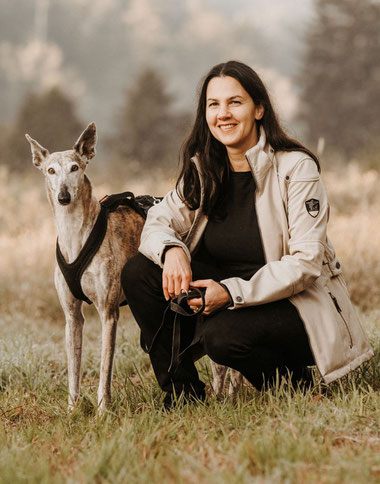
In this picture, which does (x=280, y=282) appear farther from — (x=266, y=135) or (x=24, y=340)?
(x=24, y=340)

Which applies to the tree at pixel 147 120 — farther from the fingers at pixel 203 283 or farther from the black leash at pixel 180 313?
the fingers at pixel 203 283

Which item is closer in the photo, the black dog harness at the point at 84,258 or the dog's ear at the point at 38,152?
the black dog harness at the point at 84,258

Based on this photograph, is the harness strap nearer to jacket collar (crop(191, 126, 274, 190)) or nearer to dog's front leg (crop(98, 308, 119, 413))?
dog's front leg (crop(98, 308, 119, 413))

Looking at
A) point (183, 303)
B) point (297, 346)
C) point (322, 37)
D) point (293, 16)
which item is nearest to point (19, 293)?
point (183, 303)

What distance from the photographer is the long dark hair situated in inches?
118

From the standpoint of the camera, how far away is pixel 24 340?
4.45 metres

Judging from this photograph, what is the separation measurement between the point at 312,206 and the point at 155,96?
62.6 ft

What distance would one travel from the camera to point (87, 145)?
131 inches

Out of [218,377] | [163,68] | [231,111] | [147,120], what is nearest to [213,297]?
[218,377]

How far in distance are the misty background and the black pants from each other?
1060mm

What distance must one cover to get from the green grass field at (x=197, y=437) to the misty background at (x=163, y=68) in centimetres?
158

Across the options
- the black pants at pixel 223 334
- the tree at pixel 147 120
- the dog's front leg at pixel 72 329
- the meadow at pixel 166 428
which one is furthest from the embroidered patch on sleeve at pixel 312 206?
the tree at pixel 147 120

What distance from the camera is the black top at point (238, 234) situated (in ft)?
10.0

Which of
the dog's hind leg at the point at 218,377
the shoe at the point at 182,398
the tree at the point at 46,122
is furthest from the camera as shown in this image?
the tree at the point at 46,122
